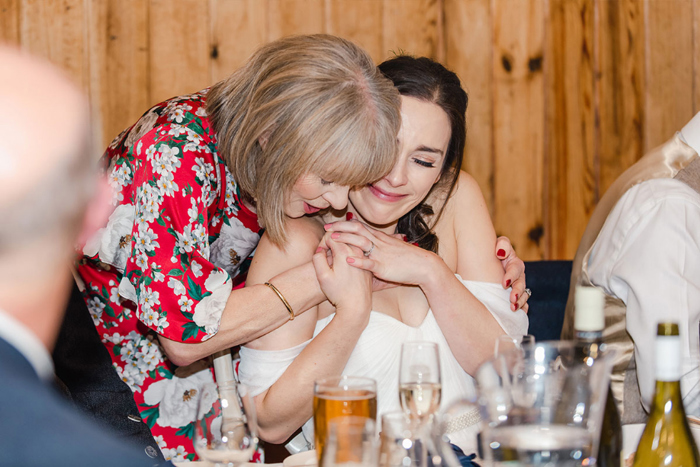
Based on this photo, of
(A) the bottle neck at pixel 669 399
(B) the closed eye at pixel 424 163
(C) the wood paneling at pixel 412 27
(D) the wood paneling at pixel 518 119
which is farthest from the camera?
(D) the wood paneling at pixel 518 119

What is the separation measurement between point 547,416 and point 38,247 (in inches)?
20.9

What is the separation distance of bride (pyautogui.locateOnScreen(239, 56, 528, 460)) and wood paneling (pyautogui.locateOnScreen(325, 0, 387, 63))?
1074 mm

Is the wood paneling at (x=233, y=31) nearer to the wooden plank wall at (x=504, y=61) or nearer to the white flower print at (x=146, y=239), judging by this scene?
the wooden plank wall at (x=504, y=61)

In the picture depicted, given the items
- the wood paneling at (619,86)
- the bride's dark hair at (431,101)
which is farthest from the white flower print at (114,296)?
the wood paneling at (619,86)

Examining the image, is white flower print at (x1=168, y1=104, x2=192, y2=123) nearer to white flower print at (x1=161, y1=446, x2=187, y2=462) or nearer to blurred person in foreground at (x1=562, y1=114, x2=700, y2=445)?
white flower print at (x1=161, y1=446, x2=187, y2=462)

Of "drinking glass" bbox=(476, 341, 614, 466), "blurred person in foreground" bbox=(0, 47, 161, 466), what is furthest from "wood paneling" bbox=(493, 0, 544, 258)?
"blurred person in foreground" bbox=(0, 47, 161, 466)

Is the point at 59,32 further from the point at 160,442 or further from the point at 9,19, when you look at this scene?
the point at 160,442

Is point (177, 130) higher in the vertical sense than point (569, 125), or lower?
higher

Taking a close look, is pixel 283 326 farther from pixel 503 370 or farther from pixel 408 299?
pixel 503 370

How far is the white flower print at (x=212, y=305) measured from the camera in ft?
4.76

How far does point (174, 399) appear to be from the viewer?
1818 mm

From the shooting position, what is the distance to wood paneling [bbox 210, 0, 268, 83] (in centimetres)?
262

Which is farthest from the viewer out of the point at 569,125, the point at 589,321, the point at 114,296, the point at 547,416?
the point at 569,125

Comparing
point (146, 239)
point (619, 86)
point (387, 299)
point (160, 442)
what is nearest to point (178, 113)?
point (146, 239)
